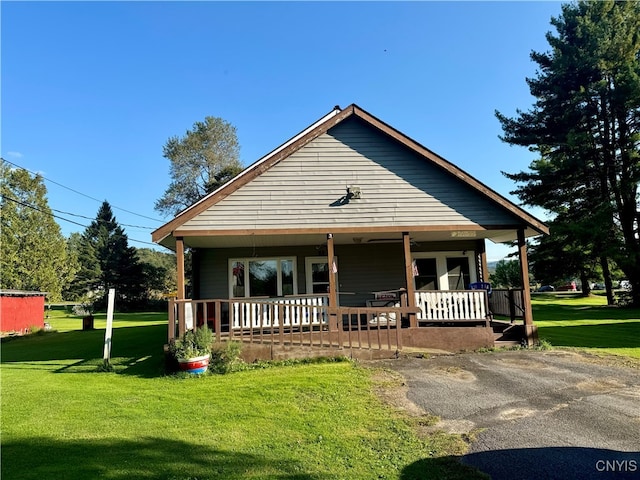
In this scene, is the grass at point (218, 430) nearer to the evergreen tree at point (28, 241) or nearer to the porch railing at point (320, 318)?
the porch railing at point (320, 318)

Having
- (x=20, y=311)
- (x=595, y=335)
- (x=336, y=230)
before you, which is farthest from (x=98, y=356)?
(x=595, y=335)

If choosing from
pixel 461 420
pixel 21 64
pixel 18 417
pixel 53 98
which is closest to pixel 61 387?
pixel 18 417

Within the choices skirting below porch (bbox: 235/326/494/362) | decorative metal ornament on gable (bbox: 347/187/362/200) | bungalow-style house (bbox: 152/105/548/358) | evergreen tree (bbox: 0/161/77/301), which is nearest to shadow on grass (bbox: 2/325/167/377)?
bungalow-style house (bbox: 152/105/548/358)

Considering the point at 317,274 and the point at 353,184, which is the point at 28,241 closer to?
the point at 317,274

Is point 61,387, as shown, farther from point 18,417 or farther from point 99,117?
point 99,117

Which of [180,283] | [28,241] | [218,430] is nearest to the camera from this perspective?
[218,430]

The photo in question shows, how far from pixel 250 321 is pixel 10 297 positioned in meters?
20.8

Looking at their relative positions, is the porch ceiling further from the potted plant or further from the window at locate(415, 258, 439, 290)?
the potted plant

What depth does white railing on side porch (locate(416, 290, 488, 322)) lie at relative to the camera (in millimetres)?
10484

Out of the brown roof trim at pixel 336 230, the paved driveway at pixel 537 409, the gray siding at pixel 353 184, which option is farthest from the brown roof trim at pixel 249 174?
the paved driveway at pixel 537 409

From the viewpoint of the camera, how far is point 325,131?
1128 centimetres

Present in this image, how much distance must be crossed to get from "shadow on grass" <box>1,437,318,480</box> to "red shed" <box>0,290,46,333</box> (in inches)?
866

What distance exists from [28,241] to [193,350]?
35149 millimetres

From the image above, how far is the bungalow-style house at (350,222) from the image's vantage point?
31.8 ft
